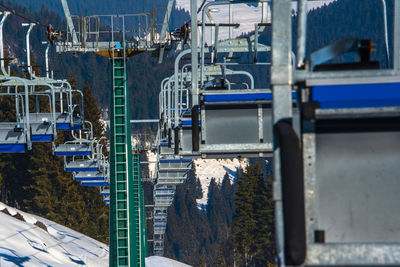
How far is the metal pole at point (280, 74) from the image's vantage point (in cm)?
369

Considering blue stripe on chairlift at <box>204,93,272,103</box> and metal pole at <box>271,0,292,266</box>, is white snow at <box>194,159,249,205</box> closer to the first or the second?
blue stripe on chairlift at <box>204,93,272,103</box>

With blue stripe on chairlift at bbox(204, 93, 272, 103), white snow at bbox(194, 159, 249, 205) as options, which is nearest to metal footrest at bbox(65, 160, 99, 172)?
blue stripe on chairlift at bbox(204, 93, 272, 103)

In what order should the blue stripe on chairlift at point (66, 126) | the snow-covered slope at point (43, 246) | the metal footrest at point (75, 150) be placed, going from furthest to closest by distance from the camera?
the snow-covered slope at point (43, 246) < the metal footrest at point (75, 150) < the blue stripe on chairlift at point (66, 126)

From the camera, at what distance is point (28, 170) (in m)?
64.6

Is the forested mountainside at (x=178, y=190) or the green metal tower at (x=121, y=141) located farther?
the forested mountainside at (x=178, y=190)

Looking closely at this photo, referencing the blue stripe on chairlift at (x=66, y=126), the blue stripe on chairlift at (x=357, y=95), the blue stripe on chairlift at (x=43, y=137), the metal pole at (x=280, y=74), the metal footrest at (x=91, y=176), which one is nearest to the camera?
the metal pole at (x=280, y=74)

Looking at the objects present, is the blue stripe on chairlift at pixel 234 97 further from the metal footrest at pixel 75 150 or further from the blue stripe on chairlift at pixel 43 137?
the metal footrest at pixel 75 150

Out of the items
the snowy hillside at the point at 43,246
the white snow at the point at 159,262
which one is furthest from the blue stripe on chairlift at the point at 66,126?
the white snow at the point at 159,262

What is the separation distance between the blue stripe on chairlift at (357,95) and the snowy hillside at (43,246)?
2649 centimetres

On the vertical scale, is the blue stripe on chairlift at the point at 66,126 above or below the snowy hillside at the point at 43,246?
above

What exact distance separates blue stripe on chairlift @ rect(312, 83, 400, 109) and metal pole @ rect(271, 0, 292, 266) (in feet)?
0.51

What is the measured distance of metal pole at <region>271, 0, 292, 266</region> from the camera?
3.69 metres

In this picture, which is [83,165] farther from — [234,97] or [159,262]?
[159,262]

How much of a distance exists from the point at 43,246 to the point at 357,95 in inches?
1470
